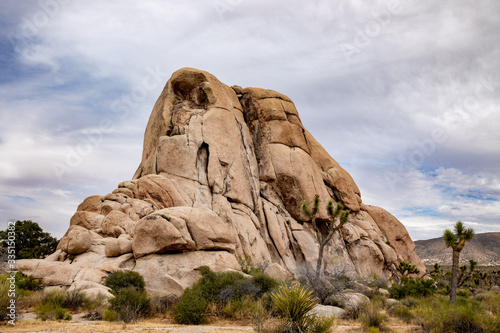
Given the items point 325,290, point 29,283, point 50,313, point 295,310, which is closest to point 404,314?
point 325,290

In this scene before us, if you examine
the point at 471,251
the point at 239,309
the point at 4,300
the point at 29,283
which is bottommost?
the point at 471,251

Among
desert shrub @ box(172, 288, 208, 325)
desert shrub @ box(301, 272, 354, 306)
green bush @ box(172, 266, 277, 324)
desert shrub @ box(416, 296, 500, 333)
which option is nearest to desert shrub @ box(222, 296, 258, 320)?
green bush @ box(172, 266, 277, 324)

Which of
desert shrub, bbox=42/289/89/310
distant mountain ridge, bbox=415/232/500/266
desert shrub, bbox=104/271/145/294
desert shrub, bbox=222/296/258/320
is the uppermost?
desert shrub, bbox=104/271/145/294

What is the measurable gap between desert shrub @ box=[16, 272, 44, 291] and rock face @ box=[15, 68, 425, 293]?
0.60 m

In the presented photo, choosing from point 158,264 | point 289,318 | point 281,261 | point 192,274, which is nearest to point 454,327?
point 289,318

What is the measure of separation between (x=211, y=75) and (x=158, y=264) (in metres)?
23.4

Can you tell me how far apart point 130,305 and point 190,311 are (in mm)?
2149

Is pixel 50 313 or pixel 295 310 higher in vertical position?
pixel 295 310

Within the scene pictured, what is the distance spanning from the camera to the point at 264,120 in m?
40.6

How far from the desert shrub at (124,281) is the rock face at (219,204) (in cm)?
75

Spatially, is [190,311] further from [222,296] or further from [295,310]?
[295,310]

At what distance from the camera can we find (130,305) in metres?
12.8

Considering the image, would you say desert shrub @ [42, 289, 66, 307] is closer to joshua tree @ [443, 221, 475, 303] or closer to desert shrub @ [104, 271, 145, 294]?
desert shrub @ [104, 271, 145, 294]

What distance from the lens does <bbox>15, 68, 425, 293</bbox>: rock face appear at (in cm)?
1930
